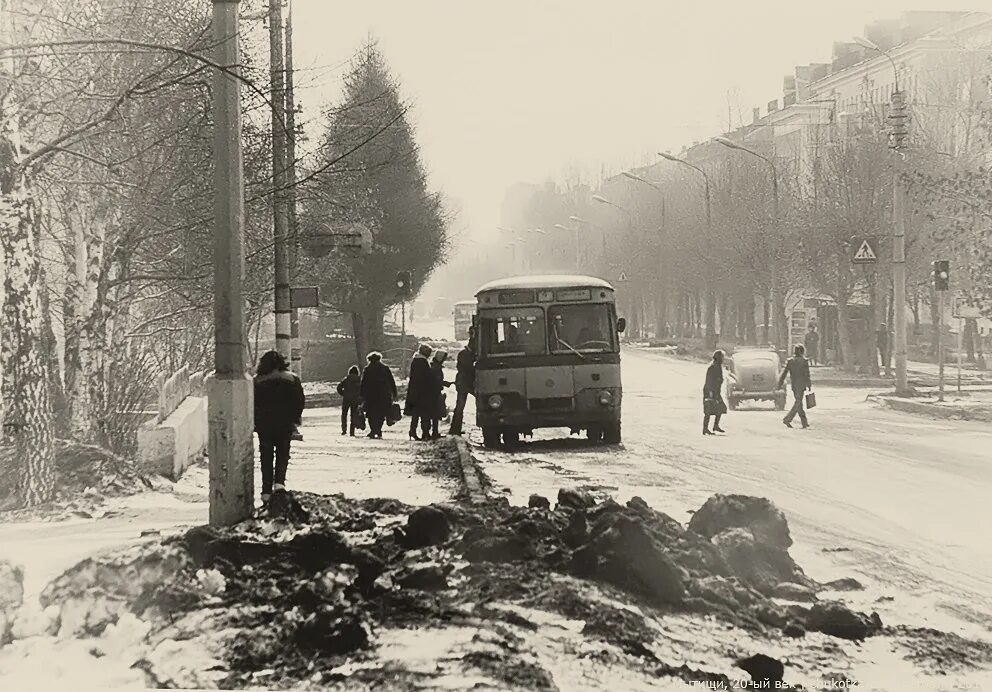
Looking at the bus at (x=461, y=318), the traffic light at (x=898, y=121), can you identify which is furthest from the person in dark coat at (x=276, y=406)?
the bus at (x=461, y=318)

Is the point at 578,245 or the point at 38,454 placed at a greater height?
the point at 578,245

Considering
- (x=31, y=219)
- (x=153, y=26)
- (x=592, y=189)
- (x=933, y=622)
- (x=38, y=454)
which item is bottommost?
(x=933, y=622)

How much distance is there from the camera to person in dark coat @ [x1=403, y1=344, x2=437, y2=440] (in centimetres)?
2028

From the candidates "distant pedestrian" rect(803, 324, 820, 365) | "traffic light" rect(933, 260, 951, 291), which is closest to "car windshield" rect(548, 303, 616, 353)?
"traffic light" rect(933, 260, 951, 291)

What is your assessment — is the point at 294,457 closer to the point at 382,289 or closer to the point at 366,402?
the point at 366,402

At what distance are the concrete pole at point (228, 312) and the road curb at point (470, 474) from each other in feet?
8.45

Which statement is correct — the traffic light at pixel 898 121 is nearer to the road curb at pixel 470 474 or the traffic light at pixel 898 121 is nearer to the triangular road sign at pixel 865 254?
the triangular road sign at pixel 865 254

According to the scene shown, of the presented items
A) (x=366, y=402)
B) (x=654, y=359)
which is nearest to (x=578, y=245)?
(x=654, y=359)

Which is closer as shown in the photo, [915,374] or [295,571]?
[295,571]

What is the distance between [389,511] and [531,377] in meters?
7.47

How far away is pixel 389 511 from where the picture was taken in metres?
10.8

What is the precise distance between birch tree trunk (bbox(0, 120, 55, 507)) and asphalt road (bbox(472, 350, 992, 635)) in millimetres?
4497

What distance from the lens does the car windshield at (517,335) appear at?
59.6ft

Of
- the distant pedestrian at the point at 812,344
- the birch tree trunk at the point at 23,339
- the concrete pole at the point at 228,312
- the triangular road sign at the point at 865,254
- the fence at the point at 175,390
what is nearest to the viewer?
the concrete pole at the point at 228,312
